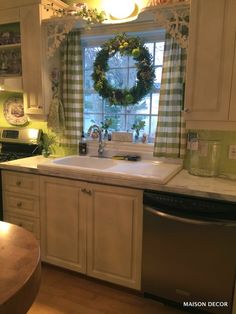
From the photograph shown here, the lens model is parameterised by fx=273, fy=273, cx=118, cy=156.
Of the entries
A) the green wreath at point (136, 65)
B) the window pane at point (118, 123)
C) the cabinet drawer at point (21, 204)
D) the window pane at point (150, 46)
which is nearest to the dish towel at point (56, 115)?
the green wreath at point (136, 65)

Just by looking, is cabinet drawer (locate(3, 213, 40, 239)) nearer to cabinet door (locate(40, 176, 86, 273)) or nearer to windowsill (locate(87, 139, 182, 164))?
cabinet door (locate(40, 176, 86, 273))

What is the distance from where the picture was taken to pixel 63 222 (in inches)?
Result: 89.0

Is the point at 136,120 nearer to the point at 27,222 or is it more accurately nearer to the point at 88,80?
the point at 88,80

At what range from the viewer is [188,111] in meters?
1.98

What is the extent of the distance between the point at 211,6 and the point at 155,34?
2.43 ft

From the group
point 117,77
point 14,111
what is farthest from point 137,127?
point 14,111

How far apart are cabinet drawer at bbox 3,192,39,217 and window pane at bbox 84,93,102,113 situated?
3.60 feet

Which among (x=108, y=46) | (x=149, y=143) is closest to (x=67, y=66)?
(x=108, y=46)

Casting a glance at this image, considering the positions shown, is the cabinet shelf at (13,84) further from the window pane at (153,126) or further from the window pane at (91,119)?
the window pane at (153,126)

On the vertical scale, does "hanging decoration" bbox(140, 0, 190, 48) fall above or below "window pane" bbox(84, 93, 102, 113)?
above

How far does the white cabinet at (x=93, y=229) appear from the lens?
201 cm

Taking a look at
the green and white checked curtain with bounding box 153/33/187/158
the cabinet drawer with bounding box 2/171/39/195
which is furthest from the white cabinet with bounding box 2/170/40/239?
the green and white checked curtain with bounding box 153/33/187/158

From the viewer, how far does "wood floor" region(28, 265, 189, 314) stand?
197 cm

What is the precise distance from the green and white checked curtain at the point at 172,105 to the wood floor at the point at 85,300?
47.0 inches
